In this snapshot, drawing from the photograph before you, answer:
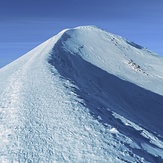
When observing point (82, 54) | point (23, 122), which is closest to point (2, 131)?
point (23, 122)

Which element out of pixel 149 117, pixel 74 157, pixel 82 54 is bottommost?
pixel 149 117

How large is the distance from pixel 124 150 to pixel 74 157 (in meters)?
1.94

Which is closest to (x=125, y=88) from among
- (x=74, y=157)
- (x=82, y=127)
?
(x=82, y=127)

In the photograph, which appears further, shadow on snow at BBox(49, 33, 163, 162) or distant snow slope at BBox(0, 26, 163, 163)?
shadow on snow at BBox(49, 33, 163, 162)

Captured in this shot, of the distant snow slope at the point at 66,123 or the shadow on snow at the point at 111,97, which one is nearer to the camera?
the distant snow slope at the point at 66,123

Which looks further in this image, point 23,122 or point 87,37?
point 87,37

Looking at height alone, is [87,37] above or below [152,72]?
above

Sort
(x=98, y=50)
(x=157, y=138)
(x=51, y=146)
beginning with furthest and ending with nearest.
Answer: (x=98, y=50) → (x=157, y=138) → (x=51, y=146)

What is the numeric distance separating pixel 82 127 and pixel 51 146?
1.76m

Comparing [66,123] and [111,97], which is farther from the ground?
[66,123]

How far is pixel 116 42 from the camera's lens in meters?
43.7

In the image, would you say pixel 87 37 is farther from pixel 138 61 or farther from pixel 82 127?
pixel 82 127

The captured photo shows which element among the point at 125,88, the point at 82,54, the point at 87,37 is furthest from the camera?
the point at 87,37

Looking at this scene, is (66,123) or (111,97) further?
(111,97)
